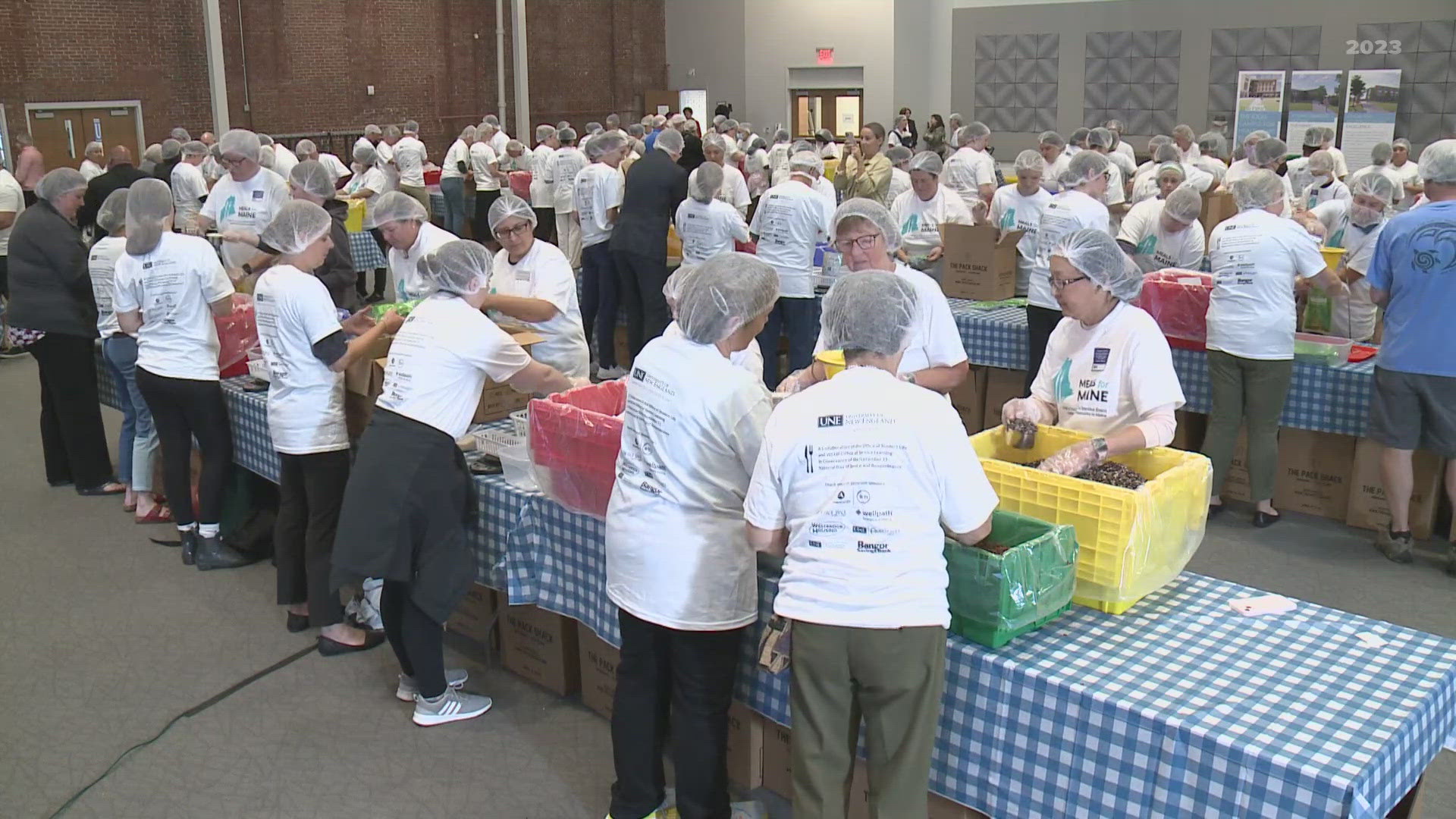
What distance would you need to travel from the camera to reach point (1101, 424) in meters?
3.07

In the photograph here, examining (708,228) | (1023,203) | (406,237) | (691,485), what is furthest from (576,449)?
(1023,203)

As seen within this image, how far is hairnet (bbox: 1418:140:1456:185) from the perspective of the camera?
4.17m

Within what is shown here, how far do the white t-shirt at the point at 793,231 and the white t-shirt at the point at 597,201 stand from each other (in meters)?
1.51

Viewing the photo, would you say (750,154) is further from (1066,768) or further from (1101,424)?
(1066,768)

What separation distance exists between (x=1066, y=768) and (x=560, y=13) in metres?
18.9

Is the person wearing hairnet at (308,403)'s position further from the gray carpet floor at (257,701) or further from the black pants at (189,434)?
the black pants at (189,434)

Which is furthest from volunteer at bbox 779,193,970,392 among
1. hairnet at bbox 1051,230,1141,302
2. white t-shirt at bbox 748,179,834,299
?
white t-shirt at bbox 748,179,834,299

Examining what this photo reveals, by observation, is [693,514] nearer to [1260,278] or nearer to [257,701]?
[257,701]

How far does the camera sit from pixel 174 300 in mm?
4355

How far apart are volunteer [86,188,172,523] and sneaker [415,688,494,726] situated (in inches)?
88.1

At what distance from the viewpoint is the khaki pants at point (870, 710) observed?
2.15m

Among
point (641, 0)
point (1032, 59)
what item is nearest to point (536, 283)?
point (1032, 59)

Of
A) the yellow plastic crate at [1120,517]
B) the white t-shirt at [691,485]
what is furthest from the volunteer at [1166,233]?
the white t-shirt at [691,485]

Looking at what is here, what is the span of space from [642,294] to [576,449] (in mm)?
4216
